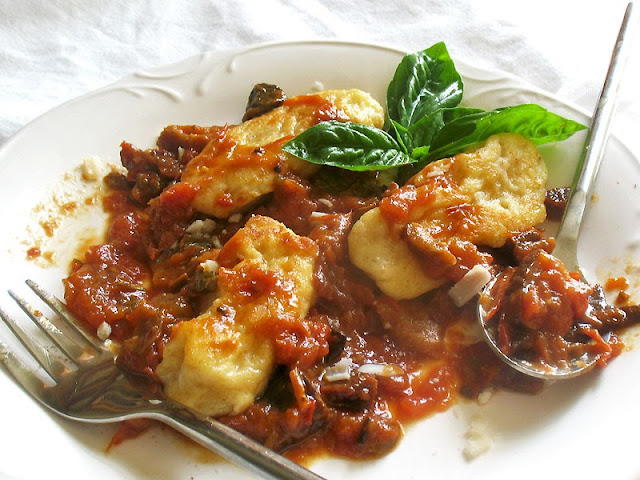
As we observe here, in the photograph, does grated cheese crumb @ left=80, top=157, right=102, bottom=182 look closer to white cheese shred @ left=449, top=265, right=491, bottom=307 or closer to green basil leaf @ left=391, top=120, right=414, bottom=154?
green basil leaf @ left=391, top=120, right=414, bottom=154

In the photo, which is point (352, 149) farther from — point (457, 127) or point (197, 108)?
point (197, 108)

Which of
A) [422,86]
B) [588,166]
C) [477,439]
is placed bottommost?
[477,439]

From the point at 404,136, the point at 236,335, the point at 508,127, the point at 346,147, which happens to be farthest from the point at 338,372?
the point at 508,127

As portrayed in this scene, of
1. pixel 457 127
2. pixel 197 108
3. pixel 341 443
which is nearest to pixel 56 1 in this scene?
pixel 197 108

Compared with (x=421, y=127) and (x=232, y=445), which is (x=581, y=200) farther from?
(x=232, y=445)

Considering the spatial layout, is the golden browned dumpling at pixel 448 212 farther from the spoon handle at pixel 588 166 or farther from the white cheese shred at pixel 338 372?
the white cheese shred at pixel 338 372

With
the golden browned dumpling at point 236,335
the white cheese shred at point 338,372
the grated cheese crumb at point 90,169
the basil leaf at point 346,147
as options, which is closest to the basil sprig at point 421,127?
the basil leaf at point 346,147
